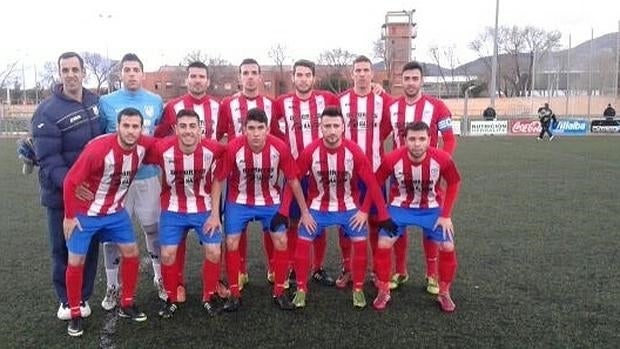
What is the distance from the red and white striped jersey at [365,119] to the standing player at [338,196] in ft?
1.74

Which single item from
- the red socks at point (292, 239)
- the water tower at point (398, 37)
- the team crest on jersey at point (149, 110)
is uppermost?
the water tower at point (398, 37)

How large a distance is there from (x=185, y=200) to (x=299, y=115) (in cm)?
136

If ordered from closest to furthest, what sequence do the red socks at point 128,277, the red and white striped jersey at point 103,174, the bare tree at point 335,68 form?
the red and white striped jersey at point 103,174, the red socks at point 128,277, the bare tree at point 335,68

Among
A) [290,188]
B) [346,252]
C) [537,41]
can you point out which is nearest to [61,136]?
[290,188]

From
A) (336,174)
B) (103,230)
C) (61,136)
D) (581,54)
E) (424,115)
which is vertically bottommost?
(103,230)

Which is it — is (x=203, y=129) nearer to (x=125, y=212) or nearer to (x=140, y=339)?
(x=125, y=212)

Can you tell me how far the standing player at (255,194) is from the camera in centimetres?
475

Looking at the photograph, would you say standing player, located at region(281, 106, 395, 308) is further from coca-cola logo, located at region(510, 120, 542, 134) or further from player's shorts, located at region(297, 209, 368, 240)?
coca-cola logo, located at region(510, 120, 542, 134)

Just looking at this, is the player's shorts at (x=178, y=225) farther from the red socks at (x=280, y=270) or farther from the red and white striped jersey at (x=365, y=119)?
the red and white striped jersey at (x=365, y=119)

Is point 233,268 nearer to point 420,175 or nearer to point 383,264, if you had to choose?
point 383,264

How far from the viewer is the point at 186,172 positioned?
4.61m

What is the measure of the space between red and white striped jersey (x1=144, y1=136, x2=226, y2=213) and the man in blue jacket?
1.81 feet

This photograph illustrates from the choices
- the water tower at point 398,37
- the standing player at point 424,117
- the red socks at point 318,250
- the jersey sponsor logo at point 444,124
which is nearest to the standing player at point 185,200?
the red socks at point 318,250

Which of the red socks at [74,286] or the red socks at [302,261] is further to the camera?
the red socks at [302,261]
